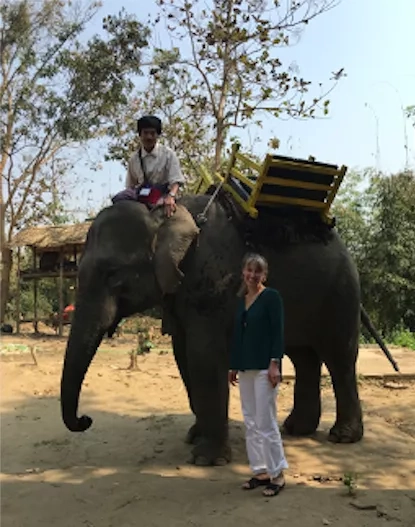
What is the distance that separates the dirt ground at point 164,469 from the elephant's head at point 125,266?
0.94m

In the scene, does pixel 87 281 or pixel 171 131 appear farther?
pixel 171 131

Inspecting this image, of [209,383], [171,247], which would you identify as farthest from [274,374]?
[171,247]

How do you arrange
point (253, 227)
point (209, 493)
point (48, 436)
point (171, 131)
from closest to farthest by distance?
point (209, 493)
point (253, 227)
point (48, 436)
point (171, 131)

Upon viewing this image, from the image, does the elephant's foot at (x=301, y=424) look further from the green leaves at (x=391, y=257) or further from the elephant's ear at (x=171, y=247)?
the green leaves at (x=391, y=257)

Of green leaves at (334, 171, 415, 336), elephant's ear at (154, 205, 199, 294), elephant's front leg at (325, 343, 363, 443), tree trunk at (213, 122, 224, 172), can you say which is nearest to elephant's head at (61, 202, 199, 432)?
elephant's ear at (154, 205, 199, 294)

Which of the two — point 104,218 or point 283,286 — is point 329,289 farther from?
point 104,218

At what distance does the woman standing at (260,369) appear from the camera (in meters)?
3.92

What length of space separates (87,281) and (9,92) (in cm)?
1557

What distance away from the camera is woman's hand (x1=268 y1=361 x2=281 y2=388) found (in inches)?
152

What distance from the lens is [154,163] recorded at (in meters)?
4.99

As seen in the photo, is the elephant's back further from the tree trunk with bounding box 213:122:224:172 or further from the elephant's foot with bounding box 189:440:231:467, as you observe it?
the tree trunk with bounding box 213:122:224:172

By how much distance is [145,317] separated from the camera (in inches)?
755

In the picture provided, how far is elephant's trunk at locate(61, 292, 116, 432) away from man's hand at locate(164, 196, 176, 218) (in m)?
0.76

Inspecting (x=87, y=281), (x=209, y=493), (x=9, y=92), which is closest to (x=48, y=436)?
(x=87, y=281)
